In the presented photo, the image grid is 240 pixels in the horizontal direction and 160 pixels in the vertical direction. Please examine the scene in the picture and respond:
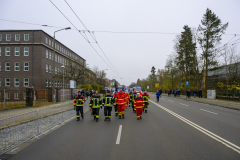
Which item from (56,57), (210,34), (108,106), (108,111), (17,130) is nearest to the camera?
(17,130)

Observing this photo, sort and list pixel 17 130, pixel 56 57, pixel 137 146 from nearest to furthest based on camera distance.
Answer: pixel 137 146, pixel 17 130, pixel 56 57

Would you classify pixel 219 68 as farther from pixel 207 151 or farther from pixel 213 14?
pixel 207 151

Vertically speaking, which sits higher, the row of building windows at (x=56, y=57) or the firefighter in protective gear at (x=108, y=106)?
the row of building windows at (x=56, y=57)

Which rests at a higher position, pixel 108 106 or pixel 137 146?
pixel 108 106

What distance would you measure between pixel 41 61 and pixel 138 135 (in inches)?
1591

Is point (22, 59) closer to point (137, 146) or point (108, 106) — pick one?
point (108, 106)

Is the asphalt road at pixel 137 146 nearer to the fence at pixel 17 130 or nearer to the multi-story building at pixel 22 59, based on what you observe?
the fence at pixel 17 130

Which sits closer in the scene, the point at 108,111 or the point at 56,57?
the point at 108,111

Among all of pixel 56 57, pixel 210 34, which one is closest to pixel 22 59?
pixel 56 57

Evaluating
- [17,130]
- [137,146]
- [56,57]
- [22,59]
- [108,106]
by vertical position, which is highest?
[56,57]

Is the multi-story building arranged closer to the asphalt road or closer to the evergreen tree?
the evergreen tree

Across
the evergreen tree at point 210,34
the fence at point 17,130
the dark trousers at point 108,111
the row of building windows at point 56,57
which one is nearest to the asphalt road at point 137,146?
the fence at point 17,130

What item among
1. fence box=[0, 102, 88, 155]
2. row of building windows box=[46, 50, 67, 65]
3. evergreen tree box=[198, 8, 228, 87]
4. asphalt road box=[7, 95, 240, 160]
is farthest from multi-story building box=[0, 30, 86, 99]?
asphalt road box=[7, 95, 240, 160]

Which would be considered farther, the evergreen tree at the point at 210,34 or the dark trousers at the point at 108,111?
the evergreen tree at the point at 210,34
